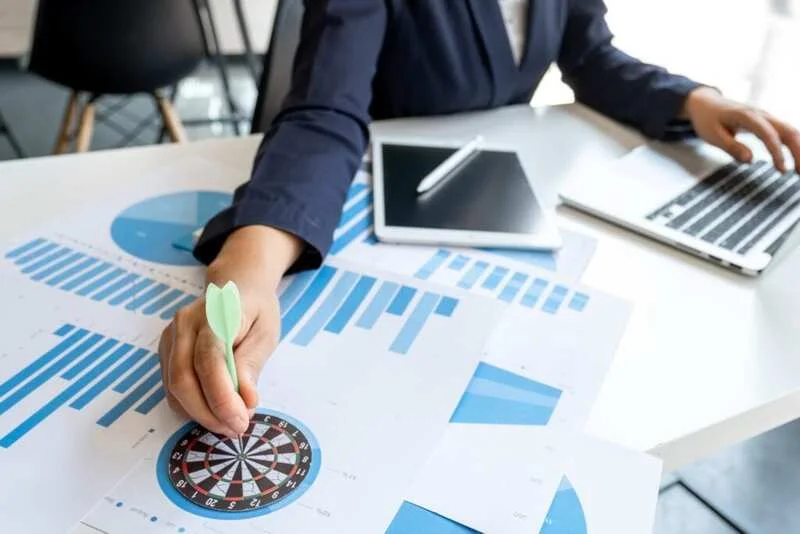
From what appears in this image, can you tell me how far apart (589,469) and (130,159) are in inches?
23.7

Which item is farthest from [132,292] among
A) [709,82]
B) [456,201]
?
[709,82]

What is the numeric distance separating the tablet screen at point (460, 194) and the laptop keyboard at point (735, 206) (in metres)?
0.14

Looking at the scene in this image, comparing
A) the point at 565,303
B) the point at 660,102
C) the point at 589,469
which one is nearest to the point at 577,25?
the point at 660,102

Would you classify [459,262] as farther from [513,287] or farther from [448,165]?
[448,165]

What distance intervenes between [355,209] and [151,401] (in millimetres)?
327

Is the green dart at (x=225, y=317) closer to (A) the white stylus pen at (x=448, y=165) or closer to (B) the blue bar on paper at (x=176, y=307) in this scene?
(B) the blue bar on paper at (x=176, y=307)

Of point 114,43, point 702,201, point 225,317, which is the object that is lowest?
point 114,43

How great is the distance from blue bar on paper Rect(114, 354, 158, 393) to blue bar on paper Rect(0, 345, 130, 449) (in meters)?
0.02

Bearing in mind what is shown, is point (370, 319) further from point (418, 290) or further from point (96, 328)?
point (96, 328)

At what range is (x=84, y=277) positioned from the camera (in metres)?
0.65

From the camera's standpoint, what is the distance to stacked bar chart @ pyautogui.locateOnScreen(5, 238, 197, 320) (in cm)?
62

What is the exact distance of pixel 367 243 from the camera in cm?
73

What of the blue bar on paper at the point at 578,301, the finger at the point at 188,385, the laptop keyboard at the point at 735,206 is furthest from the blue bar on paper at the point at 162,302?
the laptop keyboard at the point at 735,206

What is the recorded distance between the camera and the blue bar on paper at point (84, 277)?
2.08ft
